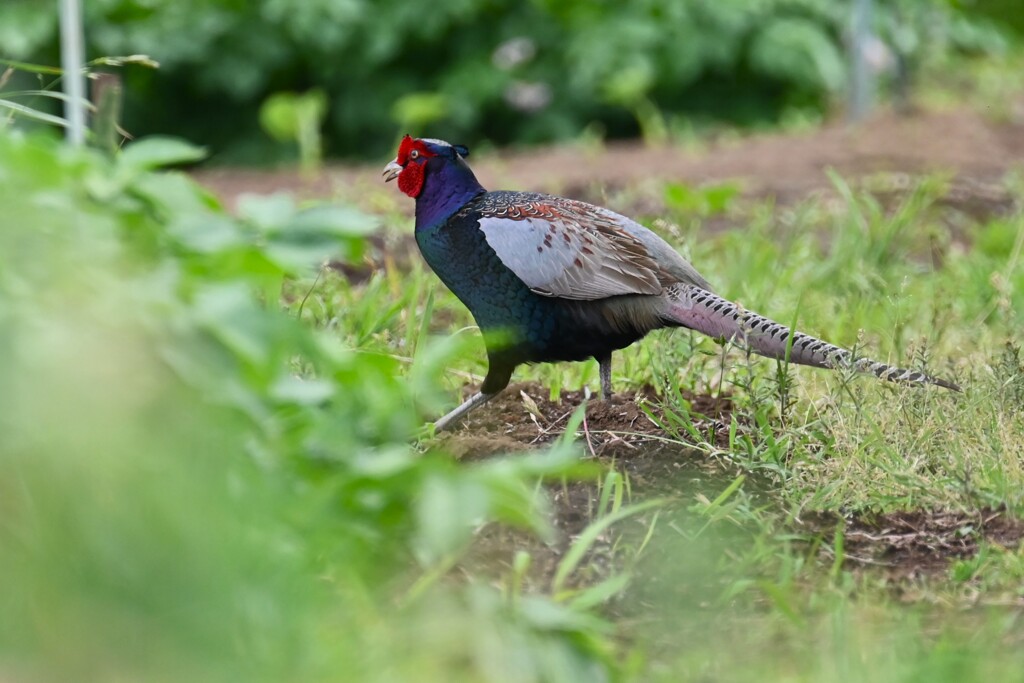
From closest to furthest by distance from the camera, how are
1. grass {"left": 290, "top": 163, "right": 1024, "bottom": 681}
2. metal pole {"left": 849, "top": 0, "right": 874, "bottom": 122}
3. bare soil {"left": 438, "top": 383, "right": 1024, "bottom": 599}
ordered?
grass {"left": 290, "top": 163, "right": 1024, "bottom": 681}, bare soil {"left": 438, "top": 383, "right": 1024, "bottom": 599}, metal pole {"left": 849, "top": 0, "right": 874, "bottom": 122}

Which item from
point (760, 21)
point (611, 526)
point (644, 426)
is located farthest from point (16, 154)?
point (760, 21)

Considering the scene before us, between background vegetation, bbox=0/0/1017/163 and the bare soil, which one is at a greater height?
background vegetation, bbox=0/0/1017/163

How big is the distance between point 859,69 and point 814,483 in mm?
5724

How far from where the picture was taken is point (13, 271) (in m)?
2.07

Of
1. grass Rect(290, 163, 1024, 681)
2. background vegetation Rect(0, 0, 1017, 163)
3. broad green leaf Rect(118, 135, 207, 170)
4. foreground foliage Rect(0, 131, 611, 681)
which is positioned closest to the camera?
foreground foliage Rect(0, 131, 611, 681)

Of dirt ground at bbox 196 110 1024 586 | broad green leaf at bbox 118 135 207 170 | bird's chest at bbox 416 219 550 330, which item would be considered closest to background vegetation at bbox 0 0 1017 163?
dirt ground at bbox 196 110 1024 586

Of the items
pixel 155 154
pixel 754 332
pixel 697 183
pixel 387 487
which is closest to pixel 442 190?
pixel 754 332

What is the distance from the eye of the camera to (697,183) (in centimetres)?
656

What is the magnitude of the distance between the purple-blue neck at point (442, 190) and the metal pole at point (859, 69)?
16.1ft

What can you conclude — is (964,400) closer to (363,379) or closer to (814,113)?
(363,379)

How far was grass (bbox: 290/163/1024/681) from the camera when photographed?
2385 mm

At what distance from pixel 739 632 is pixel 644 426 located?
0.95 metres

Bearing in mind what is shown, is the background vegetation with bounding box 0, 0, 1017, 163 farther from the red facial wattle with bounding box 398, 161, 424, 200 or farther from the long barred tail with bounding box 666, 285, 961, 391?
the long barred tail with bounding box 666, 285, 961, 391

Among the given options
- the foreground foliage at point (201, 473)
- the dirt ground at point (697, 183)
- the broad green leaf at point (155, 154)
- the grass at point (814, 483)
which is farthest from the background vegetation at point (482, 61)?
the foreground foliage at point (201, 473)
